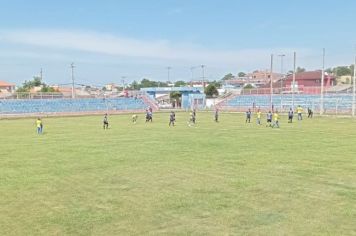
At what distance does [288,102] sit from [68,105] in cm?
3895

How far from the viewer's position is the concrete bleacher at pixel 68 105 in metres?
75.4

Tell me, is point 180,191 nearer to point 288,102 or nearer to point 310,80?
point 288,102

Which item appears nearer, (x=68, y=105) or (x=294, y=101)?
(x=294, y=101)

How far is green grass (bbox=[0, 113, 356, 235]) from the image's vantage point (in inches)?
357

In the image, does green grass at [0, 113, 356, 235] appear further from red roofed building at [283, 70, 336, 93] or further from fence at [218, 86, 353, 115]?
red roofed building at [283, 70, 336, 93]

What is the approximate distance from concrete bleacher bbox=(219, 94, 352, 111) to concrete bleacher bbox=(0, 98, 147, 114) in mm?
18470

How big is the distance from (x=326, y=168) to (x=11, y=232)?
10834 mm

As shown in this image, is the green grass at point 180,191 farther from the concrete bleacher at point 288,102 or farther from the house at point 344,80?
the house at point 344,80

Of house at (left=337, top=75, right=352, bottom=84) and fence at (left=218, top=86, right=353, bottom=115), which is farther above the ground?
house at (left=337, top=75, right=352, bottom=84)

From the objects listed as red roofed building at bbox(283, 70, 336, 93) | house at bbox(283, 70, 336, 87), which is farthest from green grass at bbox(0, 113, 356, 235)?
house at bbox(283, 70, 336, 87)

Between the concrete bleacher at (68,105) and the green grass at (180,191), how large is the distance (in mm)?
56963

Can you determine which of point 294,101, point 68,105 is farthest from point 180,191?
point 68,105

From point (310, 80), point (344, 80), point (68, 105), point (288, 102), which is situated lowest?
point (68, 105)

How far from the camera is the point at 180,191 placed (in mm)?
12281
